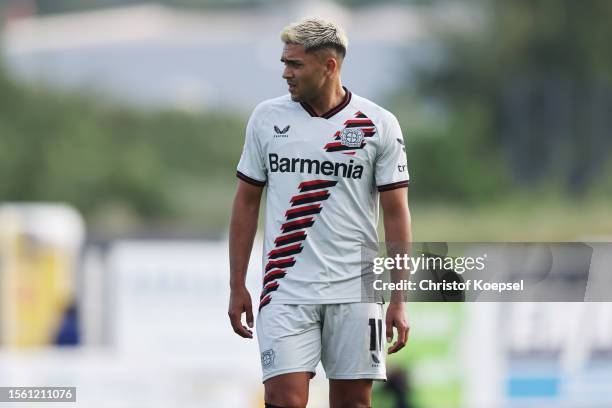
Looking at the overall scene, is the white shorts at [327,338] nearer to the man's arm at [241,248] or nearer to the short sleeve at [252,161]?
the man's arm at [241,248]

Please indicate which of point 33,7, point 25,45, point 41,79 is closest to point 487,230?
point 41,79

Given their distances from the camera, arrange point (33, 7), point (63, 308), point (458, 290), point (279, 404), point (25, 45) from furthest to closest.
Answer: point (33, 7), point (25, 45), point (63, 308), point (458, 290), point (279, 404)

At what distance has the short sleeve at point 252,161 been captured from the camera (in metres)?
6.33

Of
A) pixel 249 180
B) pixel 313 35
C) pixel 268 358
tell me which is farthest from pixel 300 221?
pixel 313 35

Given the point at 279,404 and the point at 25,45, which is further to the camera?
the point at 25,45

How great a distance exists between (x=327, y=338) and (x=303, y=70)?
1.19 meters

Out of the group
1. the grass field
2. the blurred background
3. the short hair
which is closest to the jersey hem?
the short hair

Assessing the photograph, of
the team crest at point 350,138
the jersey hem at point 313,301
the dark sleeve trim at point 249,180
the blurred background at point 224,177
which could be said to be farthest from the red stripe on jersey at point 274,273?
the blurred background at point 224,177

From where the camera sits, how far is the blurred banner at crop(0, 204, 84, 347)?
1389 cm

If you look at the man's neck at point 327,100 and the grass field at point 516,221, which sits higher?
the man's neck at point 327,100

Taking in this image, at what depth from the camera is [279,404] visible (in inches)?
244

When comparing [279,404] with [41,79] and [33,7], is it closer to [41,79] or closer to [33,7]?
[41,79]

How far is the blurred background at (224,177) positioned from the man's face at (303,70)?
22.4ft

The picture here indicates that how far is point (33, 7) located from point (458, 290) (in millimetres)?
49997
